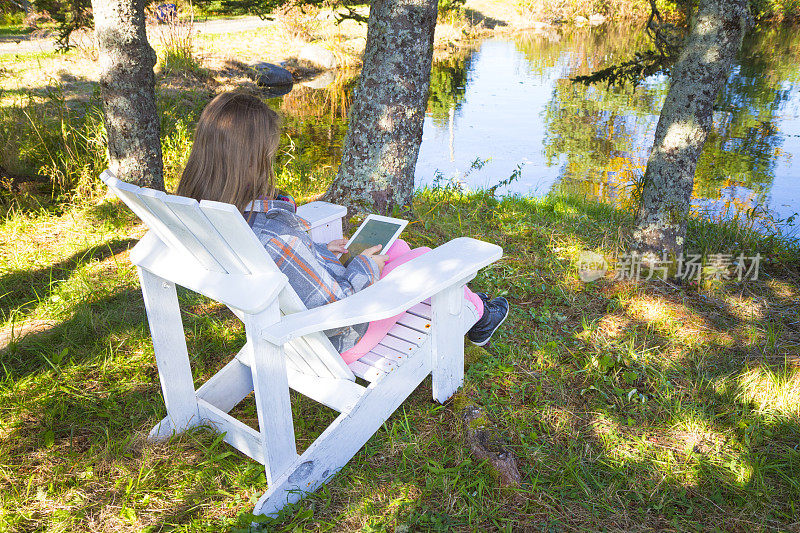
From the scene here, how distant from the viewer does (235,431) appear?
2.03 m

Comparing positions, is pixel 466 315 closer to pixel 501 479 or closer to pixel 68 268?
pixel 501 479

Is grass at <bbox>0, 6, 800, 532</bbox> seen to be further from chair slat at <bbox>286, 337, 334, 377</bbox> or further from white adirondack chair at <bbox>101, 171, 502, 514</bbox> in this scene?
chair slat at <bbox>286, 337, 334, 377</bbox>

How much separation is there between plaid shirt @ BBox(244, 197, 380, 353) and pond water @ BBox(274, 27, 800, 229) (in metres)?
3.34

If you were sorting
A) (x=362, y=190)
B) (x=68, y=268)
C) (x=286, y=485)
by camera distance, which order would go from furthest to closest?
(x=362, y=190) < (x=68, y=268) < (x=286, y=485)

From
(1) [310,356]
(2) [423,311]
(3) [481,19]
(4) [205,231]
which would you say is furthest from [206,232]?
(3) [481,19]

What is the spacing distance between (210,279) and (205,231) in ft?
0.81

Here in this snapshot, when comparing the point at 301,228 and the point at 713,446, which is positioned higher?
the point at 301,228

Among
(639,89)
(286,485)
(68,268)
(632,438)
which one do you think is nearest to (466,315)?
(632,438)

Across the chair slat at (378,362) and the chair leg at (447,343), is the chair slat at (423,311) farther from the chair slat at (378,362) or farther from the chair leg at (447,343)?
the chair slat at (378,362)

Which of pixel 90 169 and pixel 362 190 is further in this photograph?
pixel 90 169

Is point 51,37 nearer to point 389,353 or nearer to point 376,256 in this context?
point 376,256

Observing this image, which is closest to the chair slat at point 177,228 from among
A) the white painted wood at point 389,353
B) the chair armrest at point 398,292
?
the chair armrest at point 398,292

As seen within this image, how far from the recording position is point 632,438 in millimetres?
2209

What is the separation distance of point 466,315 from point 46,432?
179 cm
